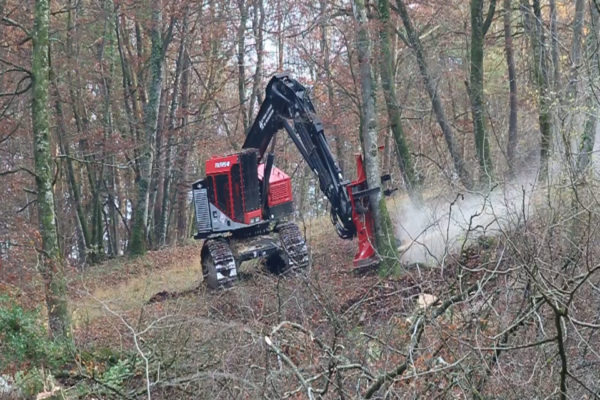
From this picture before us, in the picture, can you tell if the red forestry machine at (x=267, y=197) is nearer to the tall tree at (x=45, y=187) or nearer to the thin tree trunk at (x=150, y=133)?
the tall tree at (x=45, y=187)

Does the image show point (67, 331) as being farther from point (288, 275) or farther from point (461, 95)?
point (461, 95)

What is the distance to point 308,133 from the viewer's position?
1258cm

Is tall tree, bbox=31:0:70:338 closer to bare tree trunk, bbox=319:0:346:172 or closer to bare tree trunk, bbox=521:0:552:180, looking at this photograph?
bare tree trunk, bbox=521:0:552:180

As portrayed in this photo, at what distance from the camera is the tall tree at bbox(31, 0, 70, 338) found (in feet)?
33.6

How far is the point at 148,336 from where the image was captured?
356 inches

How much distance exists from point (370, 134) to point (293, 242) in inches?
124

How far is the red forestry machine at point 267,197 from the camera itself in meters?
12.5

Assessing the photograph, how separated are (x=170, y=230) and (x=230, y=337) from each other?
989 inches

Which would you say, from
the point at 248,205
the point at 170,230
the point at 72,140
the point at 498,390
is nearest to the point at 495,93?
the point at 248,205

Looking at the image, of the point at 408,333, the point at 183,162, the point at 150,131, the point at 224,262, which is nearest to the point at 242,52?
the point at 183,162

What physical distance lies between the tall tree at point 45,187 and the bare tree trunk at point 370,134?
493cm

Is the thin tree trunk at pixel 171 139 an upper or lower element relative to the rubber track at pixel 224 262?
upper

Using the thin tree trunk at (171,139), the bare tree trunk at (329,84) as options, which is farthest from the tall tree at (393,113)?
the thin tree trunk at (171,139)

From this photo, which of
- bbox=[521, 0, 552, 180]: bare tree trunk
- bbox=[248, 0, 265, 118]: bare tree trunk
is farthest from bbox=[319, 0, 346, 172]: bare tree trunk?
bbox=[521, 0, 552, 180]: bare tree trunk
